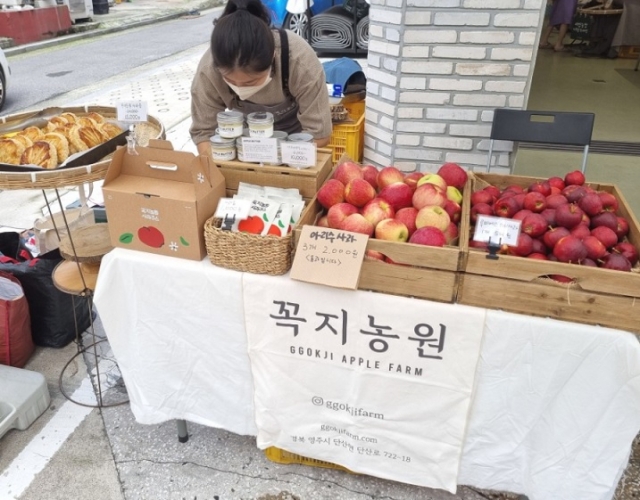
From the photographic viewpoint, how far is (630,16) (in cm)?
830

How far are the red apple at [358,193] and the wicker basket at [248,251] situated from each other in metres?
0.27

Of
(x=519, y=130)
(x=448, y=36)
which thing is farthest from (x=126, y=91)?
(x=519, y=130)

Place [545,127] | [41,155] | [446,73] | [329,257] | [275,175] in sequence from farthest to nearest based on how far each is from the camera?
[446,73]
[545,127]
[41,155]
[275,175]
[329,257]

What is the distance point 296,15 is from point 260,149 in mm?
8033

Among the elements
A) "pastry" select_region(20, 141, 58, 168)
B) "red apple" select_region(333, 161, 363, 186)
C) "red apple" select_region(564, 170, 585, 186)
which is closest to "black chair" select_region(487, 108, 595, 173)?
"red apple" select_region(564, 170, 585, 186)

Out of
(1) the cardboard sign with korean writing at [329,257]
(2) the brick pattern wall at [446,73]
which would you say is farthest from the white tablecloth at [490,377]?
(2) the brick pattern wall at [446,73]

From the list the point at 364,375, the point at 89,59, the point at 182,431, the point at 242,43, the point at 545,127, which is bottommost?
the point at 89,59

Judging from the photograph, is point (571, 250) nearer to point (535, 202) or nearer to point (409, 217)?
point (535, 202)

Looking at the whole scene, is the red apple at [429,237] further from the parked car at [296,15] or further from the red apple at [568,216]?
the parked car at [296,15]

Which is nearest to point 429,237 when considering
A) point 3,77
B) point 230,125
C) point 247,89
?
point 230,125

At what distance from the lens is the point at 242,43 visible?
6.48 ft

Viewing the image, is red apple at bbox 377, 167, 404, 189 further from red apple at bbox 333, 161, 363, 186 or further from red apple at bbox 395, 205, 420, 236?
red apple at bbox 395, 205, 420, 236

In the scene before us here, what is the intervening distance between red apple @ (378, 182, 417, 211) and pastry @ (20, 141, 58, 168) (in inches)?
51.7

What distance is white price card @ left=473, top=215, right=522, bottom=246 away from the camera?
5.09ft
